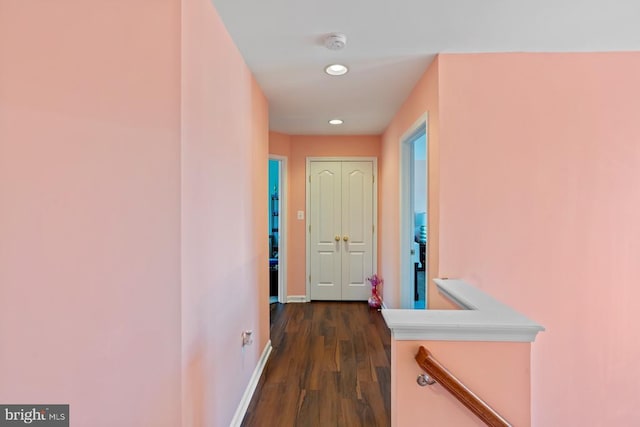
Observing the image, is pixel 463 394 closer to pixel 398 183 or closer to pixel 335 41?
pixel 335 41

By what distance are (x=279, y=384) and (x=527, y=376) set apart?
1811 millimetres

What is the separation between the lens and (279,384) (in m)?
2.33

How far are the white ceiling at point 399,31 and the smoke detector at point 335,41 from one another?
0.12 ft

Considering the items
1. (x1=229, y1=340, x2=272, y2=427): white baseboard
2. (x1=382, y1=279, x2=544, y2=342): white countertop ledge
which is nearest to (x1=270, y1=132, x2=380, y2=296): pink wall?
(x1=229, y1=340, x2=272, y2=427): white baseboard

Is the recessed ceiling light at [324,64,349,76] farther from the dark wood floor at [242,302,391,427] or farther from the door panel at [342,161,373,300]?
the dark wood floor at [242,302,391,427]

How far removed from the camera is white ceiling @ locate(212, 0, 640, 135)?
1506 millimetres

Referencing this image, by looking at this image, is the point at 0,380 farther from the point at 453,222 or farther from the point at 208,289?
the point at 453,222

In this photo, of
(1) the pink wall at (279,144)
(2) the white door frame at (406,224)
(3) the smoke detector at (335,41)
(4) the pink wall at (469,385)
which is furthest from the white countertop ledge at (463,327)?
(1) the pink wall at (279,144)

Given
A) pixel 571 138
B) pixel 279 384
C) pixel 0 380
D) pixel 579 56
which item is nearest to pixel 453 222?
pixel 571 138

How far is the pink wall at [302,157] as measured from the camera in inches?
174

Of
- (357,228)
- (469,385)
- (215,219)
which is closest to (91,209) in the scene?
(215,219)

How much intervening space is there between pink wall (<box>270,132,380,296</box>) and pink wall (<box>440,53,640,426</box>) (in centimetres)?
246

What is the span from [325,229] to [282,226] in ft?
2.05

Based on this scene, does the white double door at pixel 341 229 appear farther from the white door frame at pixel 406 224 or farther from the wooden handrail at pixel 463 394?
the wooden handrail at pixel 463 394
